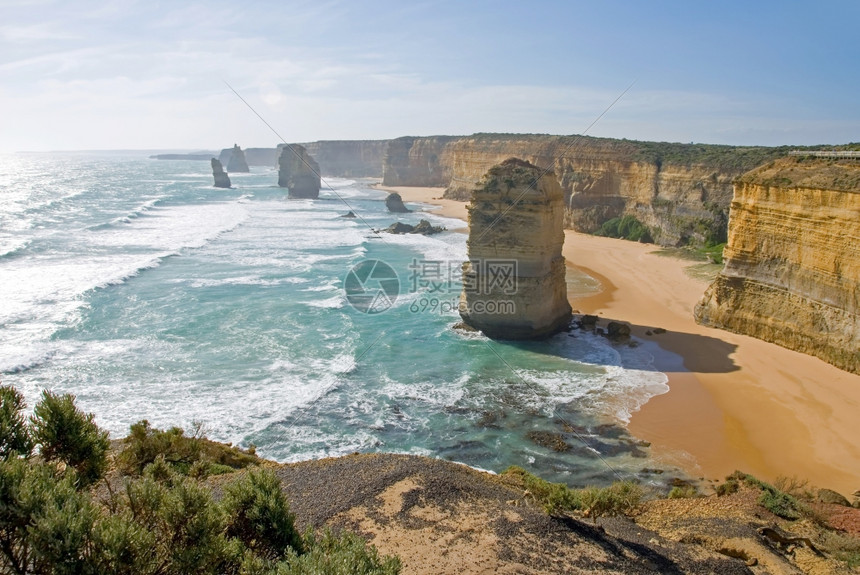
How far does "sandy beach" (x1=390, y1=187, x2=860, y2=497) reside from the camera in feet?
47.6

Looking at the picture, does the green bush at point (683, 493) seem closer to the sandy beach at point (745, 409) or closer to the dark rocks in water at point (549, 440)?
the sandy beach at point (745, 409)

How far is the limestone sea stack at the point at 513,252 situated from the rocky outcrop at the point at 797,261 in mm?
7320

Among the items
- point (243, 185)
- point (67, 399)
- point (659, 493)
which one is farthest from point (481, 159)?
point (67, 399)

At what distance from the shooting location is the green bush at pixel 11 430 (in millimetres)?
6348

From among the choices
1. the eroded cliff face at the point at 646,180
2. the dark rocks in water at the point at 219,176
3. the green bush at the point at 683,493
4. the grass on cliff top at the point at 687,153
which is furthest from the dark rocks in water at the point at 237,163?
the green bush at the point at 683,493

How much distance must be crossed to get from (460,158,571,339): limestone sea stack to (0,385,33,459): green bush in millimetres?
17701

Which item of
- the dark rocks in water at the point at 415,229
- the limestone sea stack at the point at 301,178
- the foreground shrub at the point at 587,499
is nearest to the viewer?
the foreground shrub at the point at 587,499

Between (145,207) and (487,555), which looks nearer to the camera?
(487,555)

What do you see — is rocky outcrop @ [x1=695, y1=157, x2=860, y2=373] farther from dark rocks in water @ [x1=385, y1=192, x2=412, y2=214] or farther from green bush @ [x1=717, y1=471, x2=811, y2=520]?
dark rocks in water @ [x1=385, y1=192, x2=412, y2=214]

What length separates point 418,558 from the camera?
8625mm

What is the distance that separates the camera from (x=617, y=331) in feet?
77.7

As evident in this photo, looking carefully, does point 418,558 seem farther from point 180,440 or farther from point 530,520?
point 180,440

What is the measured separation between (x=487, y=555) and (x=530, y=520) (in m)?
1.40

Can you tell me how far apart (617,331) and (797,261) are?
273 inches
